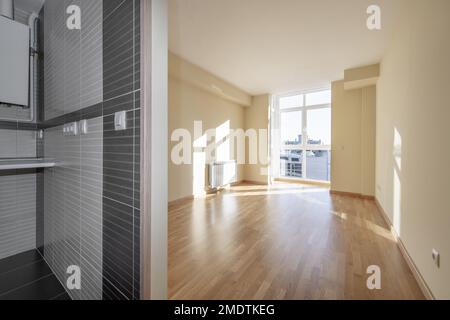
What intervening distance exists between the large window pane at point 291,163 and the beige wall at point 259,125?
0.80 meters

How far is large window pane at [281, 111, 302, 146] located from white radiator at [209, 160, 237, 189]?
77.4 inches

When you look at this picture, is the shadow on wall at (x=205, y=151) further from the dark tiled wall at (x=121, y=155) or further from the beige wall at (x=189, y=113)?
the dark tiled wall at (x=121, y=155)

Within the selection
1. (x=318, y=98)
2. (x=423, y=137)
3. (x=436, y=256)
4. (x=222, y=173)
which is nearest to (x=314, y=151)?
(x=318, y=98)

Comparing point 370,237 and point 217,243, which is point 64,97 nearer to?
point 217,243

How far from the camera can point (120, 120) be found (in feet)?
3.39

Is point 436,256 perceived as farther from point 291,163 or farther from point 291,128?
point 291,128

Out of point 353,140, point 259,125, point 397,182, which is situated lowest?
point 397,182

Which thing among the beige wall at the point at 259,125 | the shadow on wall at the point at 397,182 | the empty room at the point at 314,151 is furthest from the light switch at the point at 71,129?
the beige wall at the point at 259,125

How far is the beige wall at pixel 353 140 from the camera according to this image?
436 cm

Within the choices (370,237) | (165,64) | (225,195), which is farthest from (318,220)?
(165,64)

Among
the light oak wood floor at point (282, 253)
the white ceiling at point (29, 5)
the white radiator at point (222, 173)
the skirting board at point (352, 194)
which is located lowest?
the light oak wood floor at point (282, 253)

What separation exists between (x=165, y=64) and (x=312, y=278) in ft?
6.20

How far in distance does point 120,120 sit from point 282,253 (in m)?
1.94

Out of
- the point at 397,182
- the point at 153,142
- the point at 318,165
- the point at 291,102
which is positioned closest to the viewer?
the point at 153,142
